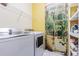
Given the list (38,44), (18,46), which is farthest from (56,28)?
(18,46)

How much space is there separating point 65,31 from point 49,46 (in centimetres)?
21

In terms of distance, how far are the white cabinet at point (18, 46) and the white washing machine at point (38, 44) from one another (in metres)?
0.03

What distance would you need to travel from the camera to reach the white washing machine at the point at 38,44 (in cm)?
136

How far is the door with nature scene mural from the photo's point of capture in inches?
53.2

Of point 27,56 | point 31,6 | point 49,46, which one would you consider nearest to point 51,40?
point 49,46

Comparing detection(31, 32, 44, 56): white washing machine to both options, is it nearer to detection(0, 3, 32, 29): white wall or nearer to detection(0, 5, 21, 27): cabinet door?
detection(0, 3, 32, 29): white wall

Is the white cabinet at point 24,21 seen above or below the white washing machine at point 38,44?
above

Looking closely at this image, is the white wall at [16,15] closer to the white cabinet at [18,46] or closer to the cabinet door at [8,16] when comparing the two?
the cabinet door at [8,16]

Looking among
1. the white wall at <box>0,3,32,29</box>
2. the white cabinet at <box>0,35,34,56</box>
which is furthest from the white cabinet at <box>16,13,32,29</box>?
the white cabinet at <box>0,35,34,56</box>

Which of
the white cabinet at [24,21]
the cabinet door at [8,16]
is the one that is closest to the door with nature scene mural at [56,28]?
the white cabinet at [24,21]

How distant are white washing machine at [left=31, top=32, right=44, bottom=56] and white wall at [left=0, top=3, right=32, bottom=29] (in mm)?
115

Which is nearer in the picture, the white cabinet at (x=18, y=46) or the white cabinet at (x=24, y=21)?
the white cabinet at (x=18, y=46)

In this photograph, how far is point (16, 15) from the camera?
132 cm

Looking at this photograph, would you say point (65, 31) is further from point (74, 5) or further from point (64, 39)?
point (74, 5)
